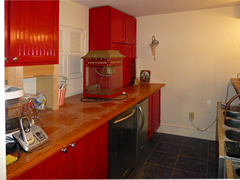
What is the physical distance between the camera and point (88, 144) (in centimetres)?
153

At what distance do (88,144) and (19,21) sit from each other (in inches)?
38.4

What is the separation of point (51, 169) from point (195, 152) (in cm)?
237

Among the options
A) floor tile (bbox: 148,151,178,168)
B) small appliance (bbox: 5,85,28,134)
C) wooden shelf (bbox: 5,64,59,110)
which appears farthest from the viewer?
floor tile (bbox: 148,151,178,168)

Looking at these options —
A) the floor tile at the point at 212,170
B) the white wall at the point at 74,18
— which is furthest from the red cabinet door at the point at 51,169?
the floor tile at the point at 212,170

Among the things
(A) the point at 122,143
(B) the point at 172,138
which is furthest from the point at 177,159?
(A) the point at 122,143

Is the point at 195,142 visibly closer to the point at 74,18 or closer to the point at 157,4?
the point at 157,4

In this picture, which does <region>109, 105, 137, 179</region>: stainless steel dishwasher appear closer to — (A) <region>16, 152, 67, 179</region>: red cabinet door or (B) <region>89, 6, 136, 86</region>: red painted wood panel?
(A) <region>16, 152, 67, 179</region>: red cabinet door

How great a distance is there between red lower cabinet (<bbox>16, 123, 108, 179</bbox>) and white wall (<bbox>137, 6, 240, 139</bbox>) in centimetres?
212

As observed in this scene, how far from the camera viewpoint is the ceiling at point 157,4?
2713 millimetres

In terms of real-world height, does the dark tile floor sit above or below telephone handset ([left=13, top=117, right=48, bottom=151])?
below

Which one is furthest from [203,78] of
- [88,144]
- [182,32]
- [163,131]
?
[88,144]

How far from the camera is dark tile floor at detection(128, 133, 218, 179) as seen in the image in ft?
7.99

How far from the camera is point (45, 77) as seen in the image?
77.8 inches

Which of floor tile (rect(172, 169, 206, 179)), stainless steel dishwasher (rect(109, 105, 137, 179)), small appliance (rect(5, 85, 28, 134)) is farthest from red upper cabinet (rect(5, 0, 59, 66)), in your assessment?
floor tile (rect(172, 169, 206, 179))
